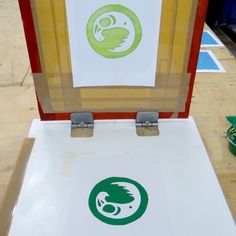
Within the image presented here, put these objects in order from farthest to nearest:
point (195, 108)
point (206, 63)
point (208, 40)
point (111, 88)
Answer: point (208, 40) < point (206, 63) < point (195, 108) < point (111, 88)

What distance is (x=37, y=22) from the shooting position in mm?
469

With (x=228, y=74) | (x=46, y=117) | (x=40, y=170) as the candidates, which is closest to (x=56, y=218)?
(x=40, y=170)

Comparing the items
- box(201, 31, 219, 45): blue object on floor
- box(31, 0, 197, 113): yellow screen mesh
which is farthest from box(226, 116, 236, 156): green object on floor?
box(201, 31, 219, 45): blue object on floor

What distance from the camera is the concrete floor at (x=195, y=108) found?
55cm

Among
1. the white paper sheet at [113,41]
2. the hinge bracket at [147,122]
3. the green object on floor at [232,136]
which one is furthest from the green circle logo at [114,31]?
the green object on floor at [232,136]

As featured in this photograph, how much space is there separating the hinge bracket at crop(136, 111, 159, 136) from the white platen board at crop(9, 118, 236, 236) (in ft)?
0.04

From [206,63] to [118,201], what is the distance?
2.01ft

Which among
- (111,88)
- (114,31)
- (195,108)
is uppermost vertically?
(114,31)

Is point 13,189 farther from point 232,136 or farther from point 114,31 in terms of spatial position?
point 232,136

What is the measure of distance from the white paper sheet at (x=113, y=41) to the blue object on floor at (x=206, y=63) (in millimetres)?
398

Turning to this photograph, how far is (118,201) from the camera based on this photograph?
408 mm

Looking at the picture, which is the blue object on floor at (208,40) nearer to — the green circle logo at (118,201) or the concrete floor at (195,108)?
the concrete floor at (195,108)

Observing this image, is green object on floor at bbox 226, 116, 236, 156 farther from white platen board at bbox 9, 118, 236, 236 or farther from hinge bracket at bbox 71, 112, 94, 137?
hinge bracket at bbox 71, 112, 94, 137

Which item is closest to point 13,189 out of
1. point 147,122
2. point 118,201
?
point 118,201
